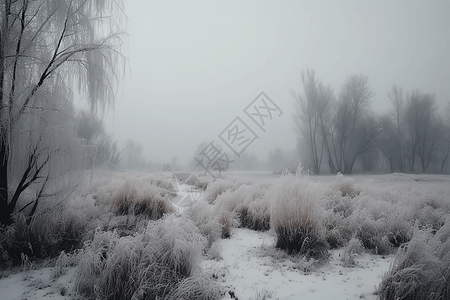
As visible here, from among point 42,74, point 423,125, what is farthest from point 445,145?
point 42,74

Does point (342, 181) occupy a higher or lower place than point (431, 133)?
lower

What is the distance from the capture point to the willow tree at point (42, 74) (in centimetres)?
250

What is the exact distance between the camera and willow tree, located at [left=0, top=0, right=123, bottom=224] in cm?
250

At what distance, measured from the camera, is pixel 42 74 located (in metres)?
2.72

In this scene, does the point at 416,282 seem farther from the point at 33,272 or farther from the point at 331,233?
the point at 33,272

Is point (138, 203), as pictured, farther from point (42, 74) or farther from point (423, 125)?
point (423, 125)

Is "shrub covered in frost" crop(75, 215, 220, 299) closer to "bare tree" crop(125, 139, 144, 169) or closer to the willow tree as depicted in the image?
the willow tree

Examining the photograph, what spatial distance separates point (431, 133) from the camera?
16000mm

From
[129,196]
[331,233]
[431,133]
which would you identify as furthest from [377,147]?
[129,196]

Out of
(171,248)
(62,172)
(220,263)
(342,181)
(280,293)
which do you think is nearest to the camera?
(280,293)

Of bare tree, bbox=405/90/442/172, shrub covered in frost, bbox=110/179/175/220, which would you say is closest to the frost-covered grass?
shrub covered in frost, bbox=110/179/175/220

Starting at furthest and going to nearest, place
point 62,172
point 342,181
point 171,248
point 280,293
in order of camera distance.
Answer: point 342,181 < point 62,172 < point 171,248 < point 280,293

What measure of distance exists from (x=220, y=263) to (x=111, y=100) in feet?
10.3

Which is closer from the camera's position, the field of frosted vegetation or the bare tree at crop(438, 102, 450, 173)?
the field of frosted vegetation
